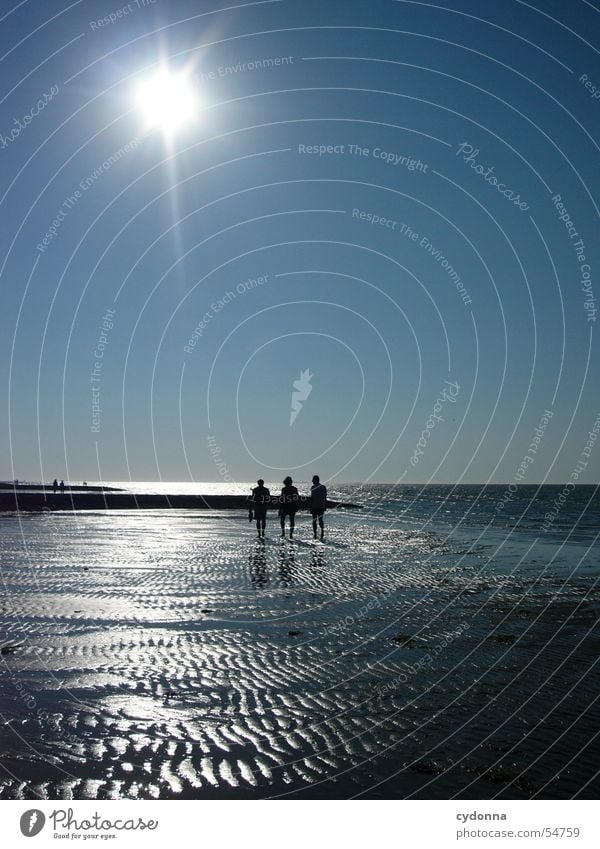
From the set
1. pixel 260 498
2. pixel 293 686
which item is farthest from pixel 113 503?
pixel 293 686

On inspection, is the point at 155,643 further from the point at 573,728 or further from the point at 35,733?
the point at 573,728

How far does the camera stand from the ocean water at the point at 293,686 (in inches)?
231

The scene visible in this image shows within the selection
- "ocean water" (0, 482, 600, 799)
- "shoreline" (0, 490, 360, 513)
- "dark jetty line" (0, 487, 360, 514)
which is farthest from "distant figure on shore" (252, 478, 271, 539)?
"dark jetty line" (0, 487, 360, 514)

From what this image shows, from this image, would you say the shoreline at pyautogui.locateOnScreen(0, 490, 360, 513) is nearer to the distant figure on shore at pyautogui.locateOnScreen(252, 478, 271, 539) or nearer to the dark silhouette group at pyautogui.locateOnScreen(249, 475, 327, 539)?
the dark silhouette group at pyautogui.locateOnScreen(249, 475, 327, 539)

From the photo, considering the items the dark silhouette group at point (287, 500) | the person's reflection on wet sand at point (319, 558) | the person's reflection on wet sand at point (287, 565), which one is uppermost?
the dark silhouette group at point (287, 500)

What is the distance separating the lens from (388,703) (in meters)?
7.86

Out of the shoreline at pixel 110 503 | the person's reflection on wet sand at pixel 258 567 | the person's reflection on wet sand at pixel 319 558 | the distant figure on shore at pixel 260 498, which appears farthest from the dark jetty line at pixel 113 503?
the person's reflection on wet sand at pixel 258 567

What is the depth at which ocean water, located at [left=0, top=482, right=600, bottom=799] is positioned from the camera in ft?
19.2

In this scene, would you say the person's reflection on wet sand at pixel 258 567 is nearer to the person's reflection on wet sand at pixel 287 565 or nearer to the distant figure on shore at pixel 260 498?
the person's reflection on wet sand at pixel 287 565

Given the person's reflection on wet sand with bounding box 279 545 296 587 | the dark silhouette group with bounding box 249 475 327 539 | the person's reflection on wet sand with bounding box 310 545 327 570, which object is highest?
the dark silhouette group with bounding box 249 475 327 539

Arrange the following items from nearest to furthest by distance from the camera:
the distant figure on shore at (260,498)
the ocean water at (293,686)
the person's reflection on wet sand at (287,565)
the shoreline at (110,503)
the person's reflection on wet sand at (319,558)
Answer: the ocean water at (293,686) < the person's reflection on wet sand at (287,565) < the person's reflection on wet sand at (319,558) < the distant figure on shore at (260,498) < the shoreline at (110,503)

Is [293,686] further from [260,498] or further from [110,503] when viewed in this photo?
[110,503]

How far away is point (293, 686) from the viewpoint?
8.34m

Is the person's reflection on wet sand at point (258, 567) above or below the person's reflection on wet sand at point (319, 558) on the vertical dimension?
Result: above
